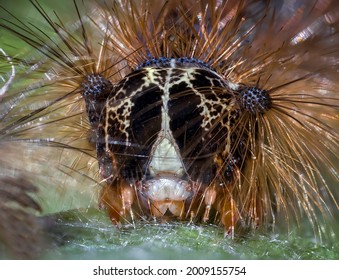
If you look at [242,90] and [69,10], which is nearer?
[242,90]

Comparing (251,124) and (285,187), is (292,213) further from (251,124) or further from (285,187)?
(251,124)

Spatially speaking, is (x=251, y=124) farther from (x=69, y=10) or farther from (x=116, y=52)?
(x=69, y=10)

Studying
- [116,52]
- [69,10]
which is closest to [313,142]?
[116,52]

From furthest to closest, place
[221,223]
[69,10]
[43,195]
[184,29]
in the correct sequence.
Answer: [69,10] → [184,29] → [221,223] → [43,195]

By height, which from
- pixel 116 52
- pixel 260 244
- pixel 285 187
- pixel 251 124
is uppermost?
pixel 116 52

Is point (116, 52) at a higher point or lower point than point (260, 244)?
higher

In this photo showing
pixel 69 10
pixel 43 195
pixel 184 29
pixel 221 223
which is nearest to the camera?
pixel 43 195

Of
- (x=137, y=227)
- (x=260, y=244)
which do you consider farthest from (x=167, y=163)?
(x=260, y=244)
